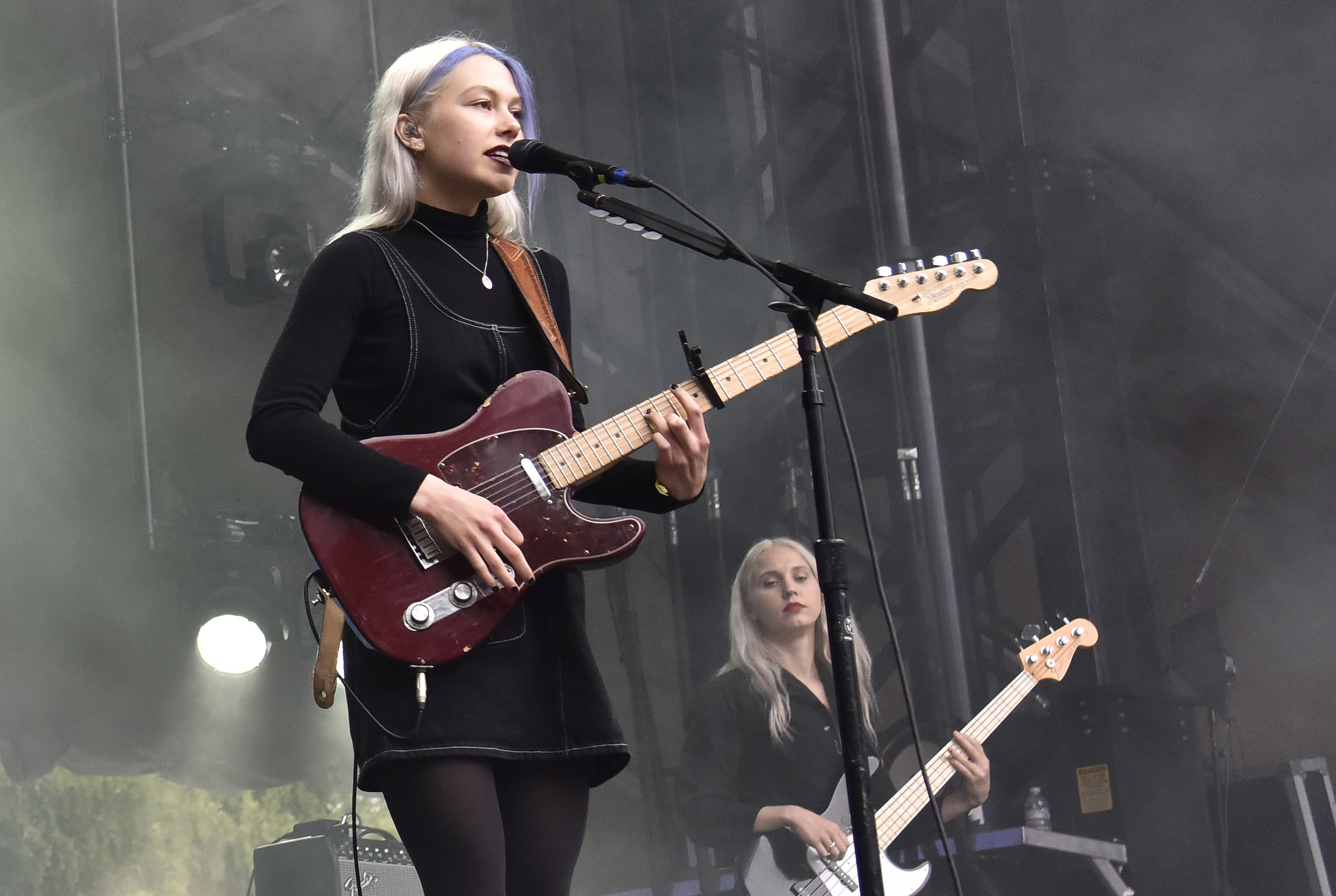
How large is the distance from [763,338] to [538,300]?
10.1 ft

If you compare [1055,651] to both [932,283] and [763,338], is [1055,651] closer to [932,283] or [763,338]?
[763,338]

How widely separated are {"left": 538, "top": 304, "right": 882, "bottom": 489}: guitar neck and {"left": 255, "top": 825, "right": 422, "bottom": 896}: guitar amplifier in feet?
7.49

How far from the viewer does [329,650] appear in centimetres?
169

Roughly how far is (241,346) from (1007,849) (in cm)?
331

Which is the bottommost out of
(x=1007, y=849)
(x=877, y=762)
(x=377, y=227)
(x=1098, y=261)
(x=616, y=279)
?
(x=1007, y=849)

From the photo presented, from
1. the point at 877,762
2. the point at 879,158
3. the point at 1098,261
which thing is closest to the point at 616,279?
the point at 879,158

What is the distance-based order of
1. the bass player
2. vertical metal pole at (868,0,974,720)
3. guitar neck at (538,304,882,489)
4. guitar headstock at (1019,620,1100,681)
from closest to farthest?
guitar neck at (538,304,882,489) < the bass player < guitar headstock at (1019,620,1100,681) < vertical metal pole at (868,0,974,720)

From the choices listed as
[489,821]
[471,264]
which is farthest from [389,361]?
[489,821]

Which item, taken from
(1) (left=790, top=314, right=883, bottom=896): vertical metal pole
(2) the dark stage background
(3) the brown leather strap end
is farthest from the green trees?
(1) (left=790, top=314, right=883, bottom=896): vertical metal pole

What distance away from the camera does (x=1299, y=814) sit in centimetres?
404

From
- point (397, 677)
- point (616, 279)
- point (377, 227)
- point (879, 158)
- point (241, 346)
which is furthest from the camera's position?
point (616, 279)

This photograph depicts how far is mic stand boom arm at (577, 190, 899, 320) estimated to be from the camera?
1674mm

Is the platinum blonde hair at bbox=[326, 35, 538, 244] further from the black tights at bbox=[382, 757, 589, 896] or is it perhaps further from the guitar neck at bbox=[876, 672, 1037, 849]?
the guitar neck at bbox=[876, 672, 1037, 849]

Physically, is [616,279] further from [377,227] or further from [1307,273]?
[377,227]
